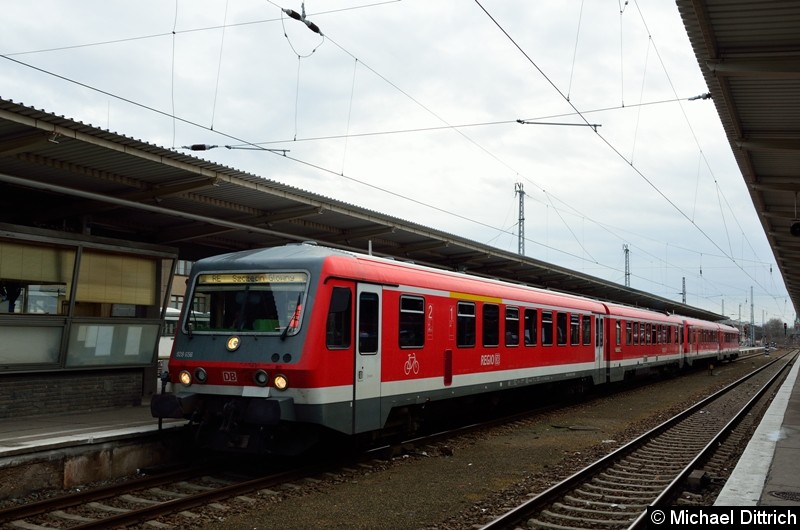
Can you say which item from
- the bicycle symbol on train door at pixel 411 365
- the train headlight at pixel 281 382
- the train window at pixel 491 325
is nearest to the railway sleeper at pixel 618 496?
the bicycle symbol on train door at pixel 411 365

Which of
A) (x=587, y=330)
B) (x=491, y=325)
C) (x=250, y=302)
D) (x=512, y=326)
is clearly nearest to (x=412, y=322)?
(x=250, y=302)

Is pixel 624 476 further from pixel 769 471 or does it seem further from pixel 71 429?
pixel 71 429

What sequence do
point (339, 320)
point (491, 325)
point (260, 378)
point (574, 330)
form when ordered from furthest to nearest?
point (574, 330)
point (491, 325)
point (339, 320)
point (260, 378)

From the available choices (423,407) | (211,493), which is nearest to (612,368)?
(423,407)

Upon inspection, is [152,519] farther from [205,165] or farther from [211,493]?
[205,165]

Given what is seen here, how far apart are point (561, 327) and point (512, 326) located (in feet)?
10.5

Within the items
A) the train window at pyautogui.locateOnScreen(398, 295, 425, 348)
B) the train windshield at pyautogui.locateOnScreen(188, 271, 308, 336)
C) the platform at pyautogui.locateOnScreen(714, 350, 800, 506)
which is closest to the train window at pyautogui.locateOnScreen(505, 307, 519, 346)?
the train window at pyautogui.locateOnScreen(398, 295, 425, 348)

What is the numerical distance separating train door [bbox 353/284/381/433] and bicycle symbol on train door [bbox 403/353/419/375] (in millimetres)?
780

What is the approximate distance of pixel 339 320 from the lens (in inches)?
382

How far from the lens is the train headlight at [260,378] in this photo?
366 inches

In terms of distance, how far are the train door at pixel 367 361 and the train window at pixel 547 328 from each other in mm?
7058

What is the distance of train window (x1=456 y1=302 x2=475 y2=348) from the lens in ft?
41.6

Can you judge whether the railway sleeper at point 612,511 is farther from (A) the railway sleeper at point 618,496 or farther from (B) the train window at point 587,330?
(B) the train window at point 587,330

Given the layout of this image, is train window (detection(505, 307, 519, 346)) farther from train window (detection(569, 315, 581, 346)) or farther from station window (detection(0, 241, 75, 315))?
station window (detection(0, 241, 75, 315))
